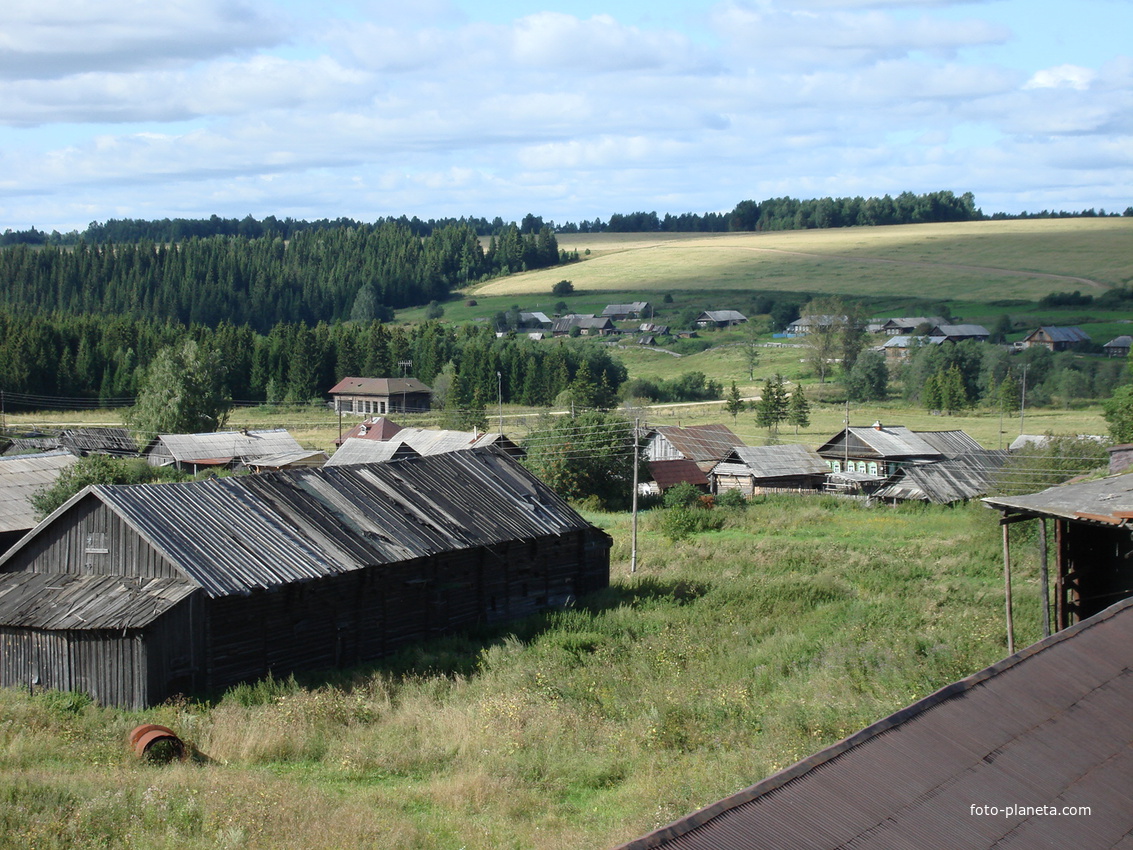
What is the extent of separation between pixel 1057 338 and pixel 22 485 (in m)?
89.6

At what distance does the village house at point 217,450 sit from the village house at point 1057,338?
69933mm

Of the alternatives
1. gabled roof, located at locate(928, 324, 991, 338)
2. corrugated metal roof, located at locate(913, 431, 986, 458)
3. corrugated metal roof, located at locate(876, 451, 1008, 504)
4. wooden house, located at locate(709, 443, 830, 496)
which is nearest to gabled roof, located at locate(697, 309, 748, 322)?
gabled roof, located at locate(928, 324, 991, 338)

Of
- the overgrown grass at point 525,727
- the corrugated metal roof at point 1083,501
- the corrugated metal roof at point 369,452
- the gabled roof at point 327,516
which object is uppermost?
the corrugated metal roof at point 1083,501

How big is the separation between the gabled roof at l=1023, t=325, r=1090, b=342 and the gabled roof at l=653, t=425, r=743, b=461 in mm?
52596

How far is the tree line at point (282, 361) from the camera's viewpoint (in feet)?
286

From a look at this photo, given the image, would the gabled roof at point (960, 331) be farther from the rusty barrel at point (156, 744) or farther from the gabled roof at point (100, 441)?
the rusty barrel at point (156, 744)

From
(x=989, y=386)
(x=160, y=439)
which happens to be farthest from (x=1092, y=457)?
(x=989, y=386)

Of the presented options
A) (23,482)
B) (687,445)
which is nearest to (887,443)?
(687,445)

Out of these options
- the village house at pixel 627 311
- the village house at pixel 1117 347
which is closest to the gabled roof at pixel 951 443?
the village house at pixel 1117 347

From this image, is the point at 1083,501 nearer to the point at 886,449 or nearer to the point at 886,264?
the point at 886,449

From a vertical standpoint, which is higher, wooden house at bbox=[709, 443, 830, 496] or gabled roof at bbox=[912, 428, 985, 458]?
gabled roof at bbox=[912, 428, 985, 458]

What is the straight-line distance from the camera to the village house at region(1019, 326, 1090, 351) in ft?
311

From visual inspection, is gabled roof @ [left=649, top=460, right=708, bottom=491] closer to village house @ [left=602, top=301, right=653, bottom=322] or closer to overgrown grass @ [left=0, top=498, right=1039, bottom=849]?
overgrown grass @ [left=0, top=498, right=1039, bottom=849]

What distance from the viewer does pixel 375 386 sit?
281ft
